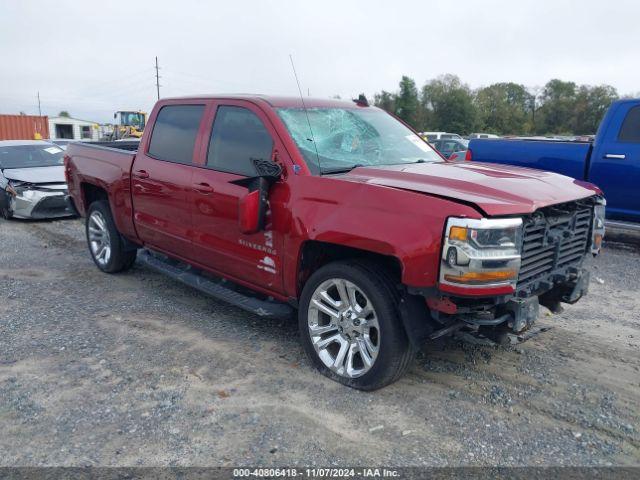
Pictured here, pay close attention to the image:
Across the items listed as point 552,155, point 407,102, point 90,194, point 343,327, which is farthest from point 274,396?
point 407,102

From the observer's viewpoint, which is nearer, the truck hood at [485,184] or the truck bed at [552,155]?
the truck hood at [485,184]

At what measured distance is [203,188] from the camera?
4.30m

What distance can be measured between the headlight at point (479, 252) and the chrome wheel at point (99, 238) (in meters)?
4.28

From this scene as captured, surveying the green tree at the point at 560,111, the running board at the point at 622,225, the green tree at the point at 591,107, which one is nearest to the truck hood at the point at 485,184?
the running board at the point at 622,225

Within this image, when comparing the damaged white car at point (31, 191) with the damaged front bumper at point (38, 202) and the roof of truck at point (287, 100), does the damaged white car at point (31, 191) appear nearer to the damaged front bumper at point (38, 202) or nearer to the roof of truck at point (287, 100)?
the damaged front bumper at point (38, 202)

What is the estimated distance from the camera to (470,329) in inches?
134

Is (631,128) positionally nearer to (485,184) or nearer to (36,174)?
(485,184)

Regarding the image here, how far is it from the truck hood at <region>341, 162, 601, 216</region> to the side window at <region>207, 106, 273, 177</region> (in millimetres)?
753

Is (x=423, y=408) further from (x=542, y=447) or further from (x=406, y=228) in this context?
(x=406, y=228)

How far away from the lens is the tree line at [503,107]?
189 ft

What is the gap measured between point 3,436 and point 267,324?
213cm

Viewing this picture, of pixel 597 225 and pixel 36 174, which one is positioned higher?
pixel 597 225

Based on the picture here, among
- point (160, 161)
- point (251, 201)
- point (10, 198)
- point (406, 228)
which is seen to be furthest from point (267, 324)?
point (10, 198)

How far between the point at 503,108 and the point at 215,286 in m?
70.1
